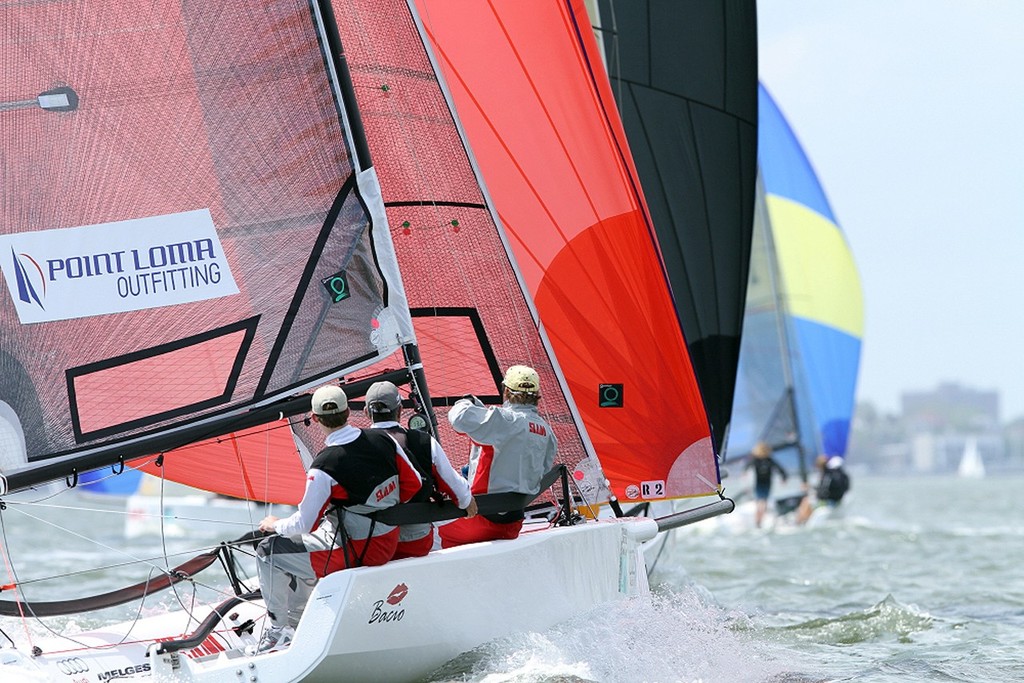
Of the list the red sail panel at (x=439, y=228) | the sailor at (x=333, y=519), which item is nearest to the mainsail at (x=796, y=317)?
the red sail panel at (x=439, y=228)

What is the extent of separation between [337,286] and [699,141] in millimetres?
3758

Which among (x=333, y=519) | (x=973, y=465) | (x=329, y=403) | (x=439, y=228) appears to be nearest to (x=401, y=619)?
(x=333, y=519)

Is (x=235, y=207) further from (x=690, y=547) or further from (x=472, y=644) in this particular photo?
(x=690, y=547)

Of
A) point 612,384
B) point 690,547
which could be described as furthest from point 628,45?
point 690,547

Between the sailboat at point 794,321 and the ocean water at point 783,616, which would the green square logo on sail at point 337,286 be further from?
the sailboat at point 794,321

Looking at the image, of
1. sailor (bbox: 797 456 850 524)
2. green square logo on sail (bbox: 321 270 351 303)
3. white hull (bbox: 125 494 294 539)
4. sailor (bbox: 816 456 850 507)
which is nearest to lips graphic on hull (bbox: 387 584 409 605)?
green square logo on sail (bbox: 321 270 351 303)

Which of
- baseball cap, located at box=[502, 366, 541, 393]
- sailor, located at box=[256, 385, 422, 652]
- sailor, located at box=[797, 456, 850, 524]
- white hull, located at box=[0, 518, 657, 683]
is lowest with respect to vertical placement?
sailor, located at box=[797, 456, 850, 524]

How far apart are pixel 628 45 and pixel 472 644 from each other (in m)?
4.67

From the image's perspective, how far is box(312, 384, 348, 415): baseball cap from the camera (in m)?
4.13

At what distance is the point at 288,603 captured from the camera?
14.0 ft

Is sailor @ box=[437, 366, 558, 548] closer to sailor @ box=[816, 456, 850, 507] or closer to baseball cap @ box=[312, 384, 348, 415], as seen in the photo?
baseball cap @ box=[312, 384, 348, 415]

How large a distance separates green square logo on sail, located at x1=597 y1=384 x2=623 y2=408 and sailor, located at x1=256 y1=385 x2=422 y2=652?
5.98 ft

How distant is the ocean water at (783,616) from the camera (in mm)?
4453

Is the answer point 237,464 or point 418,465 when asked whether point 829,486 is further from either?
point 418,465
